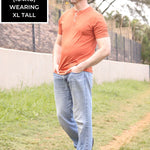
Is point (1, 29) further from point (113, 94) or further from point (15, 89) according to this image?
point (113, 94)

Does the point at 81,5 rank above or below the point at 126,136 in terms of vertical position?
above

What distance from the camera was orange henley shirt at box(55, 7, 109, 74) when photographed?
2926 millimetres

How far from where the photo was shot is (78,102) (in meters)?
3.02

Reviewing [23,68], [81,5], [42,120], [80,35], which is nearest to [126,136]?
[42,120]

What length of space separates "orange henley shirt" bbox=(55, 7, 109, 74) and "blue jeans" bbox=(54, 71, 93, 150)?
0.35 feet

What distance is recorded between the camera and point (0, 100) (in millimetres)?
6211

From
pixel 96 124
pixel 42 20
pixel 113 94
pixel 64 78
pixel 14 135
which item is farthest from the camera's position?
pixel 113 94

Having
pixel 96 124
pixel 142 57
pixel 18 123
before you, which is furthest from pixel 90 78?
pixel 142 57

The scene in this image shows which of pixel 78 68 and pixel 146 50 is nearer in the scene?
pixel 78 68

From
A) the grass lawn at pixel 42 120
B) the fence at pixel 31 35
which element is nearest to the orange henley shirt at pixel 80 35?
the grass lawn at pixel 42 120

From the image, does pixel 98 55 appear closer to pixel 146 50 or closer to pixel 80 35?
pixel 80 35

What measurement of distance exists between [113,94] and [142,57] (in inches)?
632

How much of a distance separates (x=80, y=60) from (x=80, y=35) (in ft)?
0.78

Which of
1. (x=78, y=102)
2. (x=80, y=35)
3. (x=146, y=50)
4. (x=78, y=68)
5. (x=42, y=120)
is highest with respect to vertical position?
(x=80, y=35)
